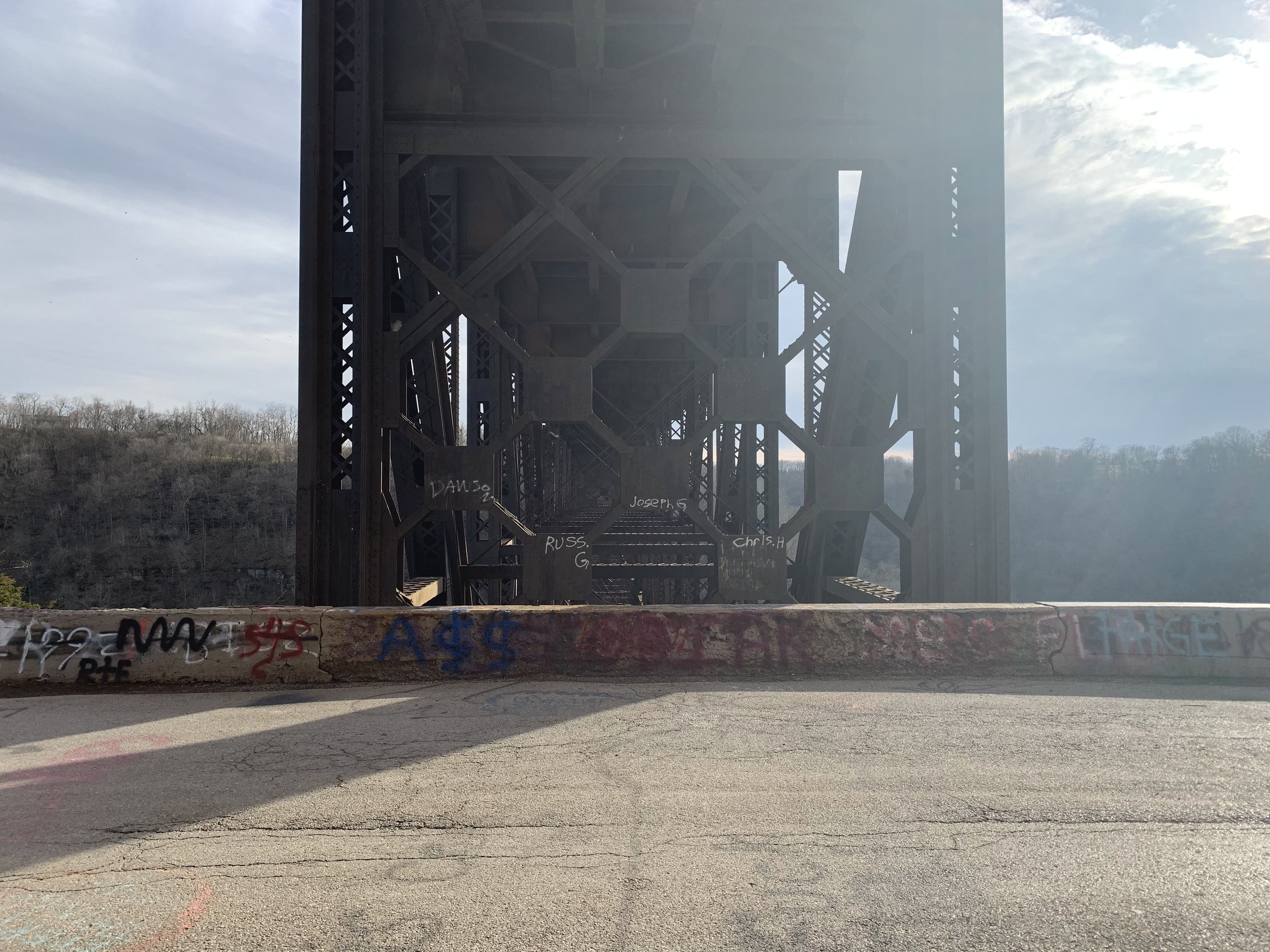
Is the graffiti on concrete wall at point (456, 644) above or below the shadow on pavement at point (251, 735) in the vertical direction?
above

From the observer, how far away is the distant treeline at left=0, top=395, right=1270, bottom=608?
89562 mm

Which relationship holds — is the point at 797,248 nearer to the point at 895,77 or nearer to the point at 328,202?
the point at 895,77

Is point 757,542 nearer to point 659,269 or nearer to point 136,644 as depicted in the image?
point 659,269

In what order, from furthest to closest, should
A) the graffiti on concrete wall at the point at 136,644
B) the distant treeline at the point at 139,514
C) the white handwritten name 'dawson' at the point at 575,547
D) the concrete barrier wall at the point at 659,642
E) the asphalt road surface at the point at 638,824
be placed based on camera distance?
the distant treeline at the point at 139,514
the white handwritten name 'dawson' at the point at 575,547
the concrete barrier wall at the point at 659,642
the graffiti on concrete wall at the point at 136,644
the asphalt road surface at the point at 638,824

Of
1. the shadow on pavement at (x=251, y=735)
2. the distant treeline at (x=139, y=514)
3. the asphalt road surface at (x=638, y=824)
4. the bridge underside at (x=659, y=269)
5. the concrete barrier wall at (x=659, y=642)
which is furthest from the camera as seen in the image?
the distant treeline at (x=139, y=514)

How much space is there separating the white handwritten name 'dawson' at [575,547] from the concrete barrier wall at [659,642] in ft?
8.11

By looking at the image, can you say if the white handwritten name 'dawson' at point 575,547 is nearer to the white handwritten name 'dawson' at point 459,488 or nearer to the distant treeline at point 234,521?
the white handwritten name 'dawson' at point 459,488

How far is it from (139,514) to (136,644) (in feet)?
349

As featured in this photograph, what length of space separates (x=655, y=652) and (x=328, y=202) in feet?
18.6

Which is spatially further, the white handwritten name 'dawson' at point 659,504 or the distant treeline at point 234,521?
the distant treeline at point 234,521

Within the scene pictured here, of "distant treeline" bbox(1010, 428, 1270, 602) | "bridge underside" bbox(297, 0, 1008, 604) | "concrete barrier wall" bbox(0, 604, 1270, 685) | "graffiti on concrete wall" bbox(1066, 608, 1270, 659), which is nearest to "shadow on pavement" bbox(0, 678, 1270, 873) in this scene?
"concrete barrier wall" bbox(0, 604, 1270, 685)

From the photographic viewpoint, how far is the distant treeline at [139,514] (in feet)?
290

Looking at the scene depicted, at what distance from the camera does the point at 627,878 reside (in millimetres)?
3088

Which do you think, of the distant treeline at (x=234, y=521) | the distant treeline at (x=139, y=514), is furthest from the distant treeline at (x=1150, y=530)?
the distant treeline at (x=139, y=514)
